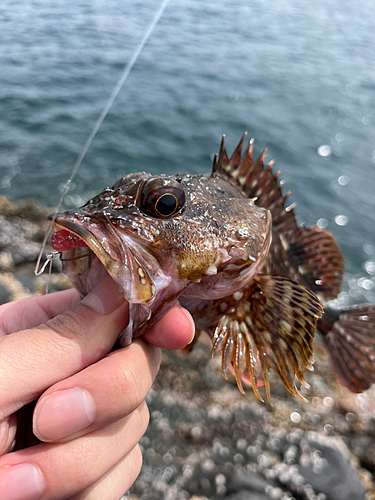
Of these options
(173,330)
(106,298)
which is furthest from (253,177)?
(106,298)

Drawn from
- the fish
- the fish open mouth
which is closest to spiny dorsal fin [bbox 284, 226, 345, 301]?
the fish

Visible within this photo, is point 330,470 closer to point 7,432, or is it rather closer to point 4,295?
point 7,432

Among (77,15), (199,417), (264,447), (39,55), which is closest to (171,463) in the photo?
(199,417)

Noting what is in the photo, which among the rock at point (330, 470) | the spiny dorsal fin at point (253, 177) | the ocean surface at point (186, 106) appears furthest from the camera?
the ocean surface at point (186, 106)

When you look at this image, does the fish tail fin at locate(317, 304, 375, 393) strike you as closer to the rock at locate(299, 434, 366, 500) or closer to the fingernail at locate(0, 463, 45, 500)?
the rock at locate(299, 434, 366, 500)

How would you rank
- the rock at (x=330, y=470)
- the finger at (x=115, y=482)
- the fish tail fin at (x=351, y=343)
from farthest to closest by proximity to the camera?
the rock at (x=330, y=470) → the fish tail fin at (x=351, y=343) → the finger at (x=115, y=482)

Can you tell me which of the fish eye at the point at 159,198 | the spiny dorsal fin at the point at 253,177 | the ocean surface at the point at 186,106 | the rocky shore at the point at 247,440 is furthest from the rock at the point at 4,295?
the fish eye at the point at 159,198

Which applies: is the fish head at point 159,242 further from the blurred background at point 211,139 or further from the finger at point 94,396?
the blurred background at point 211,139
